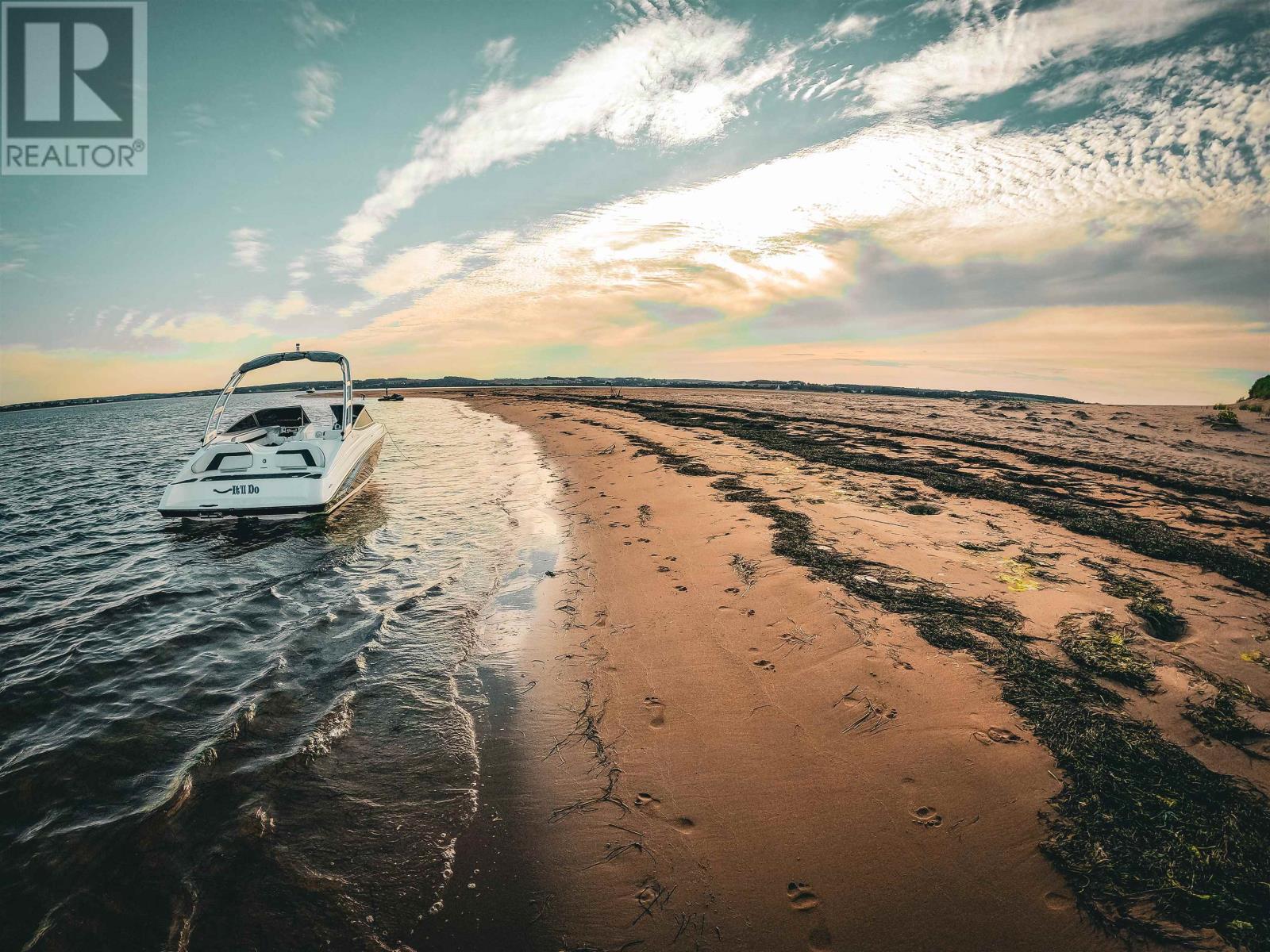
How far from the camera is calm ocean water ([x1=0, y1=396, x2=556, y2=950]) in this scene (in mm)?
2902

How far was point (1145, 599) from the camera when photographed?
17.9ft

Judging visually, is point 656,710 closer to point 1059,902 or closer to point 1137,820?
point 1059,902

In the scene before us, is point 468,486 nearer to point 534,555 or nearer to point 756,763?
point 534,555

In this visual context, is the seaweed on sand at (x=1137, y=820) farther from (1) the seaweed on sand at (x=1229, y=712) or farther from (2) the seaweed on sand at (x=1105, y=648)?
(1) the seaweed on sand at (x=1229, y=712)

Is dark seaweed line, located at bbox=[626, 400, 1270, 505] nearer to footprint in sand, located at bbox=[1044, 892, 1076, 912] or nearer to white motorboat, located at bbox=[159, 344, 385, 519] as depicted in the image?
footprint in sand, located at bbox=[1044, 892, 1076, 912]

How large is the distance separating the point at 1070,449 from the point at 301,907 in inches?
817

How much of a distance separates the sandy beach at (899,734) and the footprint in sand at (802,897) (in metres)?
0.01

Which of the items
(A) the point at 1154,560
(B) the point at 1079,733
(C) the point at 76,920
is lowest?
(C) the point at 76,920

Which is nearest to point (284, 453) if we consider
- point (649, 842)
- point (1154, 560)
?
point (649, 842)

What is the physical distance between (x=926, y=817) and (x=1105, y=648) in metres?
3.13

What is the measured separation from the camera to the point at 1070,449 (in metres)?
15.4

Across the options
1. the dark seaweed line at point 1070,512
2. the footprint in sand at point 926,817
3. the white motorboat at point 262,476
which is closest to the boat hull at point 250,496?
the white motorboat at point 262,476

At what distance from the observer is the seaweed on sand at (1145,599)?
496cm

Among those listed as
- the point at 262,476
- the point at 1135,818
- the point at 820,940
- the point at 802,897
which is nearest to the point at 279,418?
the point at 262,476
